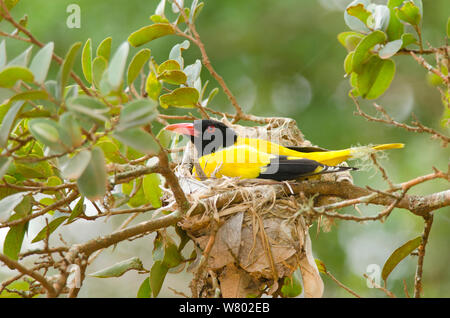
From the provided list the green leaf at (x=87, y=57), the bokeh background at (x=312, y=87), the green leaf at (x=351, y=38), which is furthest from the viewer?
the bokeh background at (x=312, y=87)

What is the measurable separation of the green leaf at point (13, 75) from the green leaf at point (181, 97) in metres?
1.20

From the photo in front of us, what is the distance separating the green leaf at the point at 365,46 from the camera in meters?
2.70

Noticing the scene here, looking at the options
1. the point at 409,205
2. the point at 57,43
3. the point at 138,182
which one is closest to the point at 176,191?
the point at 138,182

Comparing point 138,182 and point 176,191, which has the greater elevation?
point 176,191

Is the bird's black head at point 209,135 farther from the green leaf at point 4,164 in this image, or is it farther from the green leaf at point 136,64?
the green leaf at point 4,164

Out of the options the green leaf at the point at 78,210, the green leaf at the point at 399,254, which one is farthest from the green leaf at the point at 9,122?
the green leaf at the point at 399,254

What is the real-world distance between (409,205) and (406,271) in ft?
10.4

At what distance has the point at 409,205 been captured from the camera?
2.67 metres

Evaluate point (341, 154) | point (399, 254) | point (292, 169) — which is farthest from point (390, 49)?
point (399, 254)

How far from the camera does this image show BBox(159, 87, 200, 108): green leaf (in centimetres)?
289

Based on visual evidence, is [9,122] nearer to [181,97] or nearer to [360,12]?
[181,97]

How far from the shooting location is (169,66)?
9.61 feet
